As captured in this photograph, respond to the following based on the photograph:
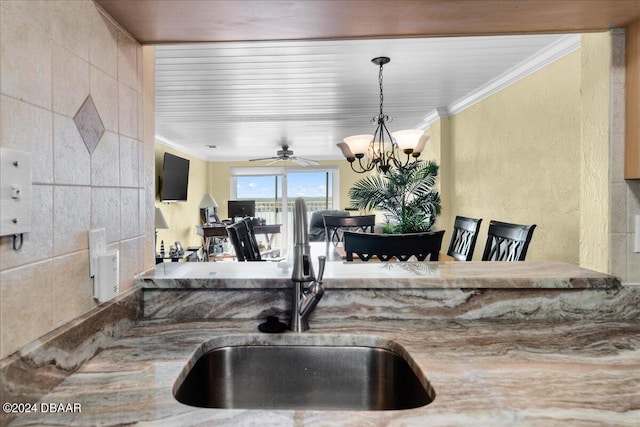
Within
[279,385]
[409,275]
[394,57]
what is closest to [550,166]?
[394,57]

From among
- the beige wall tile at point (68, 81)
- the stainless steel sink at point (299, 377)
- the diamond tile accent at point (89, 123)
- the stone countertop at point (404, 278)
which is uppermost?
the beige wall tile at point (68, 81)

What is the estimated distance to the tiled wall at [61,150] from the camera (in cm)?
65

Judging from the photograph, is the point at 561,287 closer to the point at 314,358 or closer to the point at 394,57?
the point at 314,358

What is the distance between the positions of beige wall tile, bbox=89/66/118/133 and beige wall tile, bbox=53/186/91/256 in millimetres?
199

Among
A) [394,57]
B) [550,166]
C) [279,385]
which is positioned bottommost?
[279,385]

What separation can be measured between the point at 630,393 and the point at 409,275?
58 cm

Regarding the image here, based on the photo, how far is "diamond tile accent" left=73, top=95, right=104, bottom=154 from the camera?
847mm

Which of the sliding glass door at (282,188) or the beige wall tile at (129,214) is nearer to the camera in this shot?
the beige wall tile at (129,214)

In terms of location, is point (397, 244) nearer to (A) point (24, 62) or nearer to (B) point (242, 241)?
(B) point (242, 241)

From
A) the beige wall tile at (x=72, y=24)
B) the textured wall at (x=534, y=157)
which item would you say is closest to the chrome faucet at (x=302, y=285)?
the beige wall tile at (x=72, y=24)

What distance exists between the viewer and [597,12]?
104cm

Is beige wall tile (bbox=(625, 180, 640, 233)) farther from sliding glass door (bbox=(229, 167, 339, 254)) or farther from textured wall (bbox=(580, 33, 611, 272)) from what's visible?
sliding glass door (bbox=(229, 167, 339, 254))

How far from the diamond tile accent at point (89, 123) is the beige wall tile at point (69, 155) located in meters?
0.02

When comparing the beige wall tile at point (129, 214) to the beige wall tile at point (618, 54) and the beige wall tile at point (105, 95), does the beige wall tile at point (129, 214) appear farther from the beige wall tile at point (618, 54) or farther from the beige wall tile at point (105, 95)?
the beige wall tile at point (618, 54)
